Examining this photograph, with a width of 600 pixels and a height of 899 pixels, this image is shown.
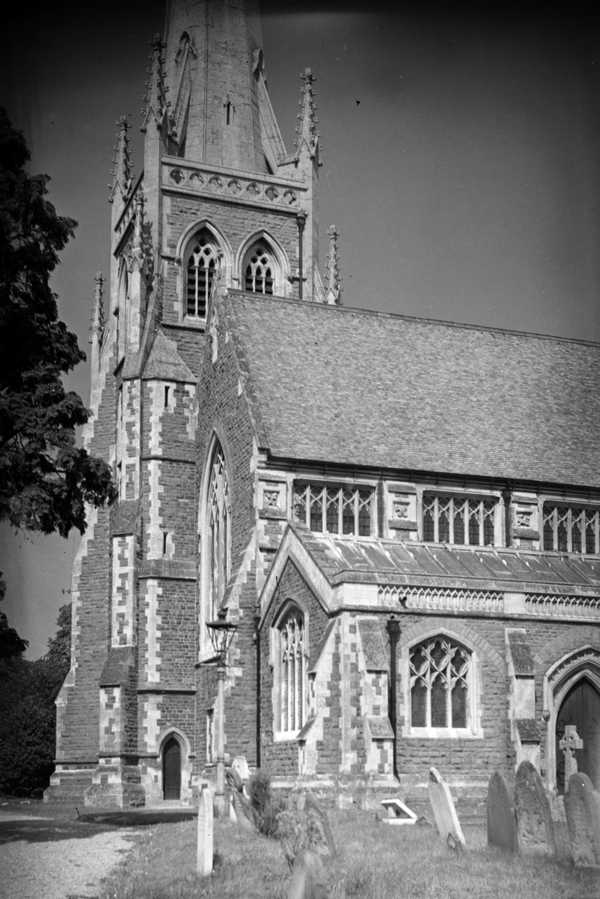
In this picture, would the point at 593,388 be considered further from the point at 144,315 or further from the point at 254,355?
the point at 144,315

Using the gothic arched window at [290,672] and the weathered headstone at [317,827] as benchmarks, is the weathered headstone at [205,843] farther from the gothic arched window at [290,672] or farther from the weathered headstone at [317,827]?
the gothic arched window at [290,672]

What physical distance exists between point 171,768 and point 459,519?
11.8 m

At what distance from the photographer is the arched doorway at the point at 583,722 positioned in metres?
30.5

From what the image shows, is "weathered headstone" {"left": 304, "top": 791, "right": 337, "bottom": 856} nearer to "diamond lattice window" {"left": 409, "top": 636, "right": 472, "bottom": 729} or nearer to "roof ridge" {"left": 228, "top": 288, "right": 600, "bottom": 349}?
"diamond lattice window" {"left": 409, "top": 636, "right": 472, "bottom": 729}

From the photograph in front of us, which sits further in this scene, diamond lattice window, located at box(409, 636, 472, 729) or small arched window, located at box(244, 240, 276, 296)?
small arched window, located at box(244, 240, 276, 296)

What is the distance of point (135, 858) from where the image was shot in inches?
751

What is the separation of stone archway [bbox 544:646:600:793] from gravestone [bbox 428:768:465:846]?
1137 centimetres

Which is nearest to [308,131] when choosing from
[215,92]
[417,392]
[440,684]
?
[215,92]

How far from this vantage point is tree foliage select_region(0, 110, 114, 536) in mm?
20766

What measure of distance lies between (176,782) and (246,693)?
722 cm

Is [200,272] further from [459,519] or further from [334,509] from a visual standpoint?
[459,519]

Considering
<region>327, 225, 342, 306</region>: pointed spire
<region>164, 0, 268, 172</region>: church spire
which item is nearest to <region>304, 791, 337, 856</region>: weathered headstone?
<region>327, 225, 342, 306</region>: pointed spire

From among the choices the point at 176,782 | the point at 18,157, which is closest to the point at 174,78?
the point at 176,782

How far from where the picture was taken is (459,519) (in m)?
36.6
